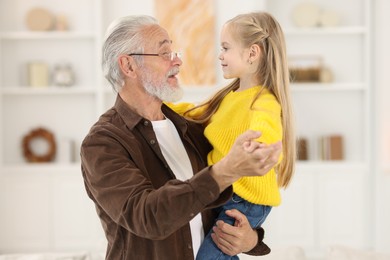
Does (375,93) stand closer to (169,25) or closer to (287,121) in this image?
Result: (169,25)

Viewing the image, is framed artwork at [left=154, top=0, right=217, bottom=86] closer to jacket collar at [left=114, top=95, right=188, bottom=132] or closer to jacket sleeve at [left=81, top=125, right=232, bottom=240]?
jacket collar at [left=114, top=95, right=188, bottom=132]

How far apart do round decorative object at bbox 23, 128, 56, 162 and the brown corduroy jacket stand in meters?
4.37

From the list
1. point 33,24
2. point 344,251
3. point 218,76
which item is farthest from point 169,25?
point 344,251

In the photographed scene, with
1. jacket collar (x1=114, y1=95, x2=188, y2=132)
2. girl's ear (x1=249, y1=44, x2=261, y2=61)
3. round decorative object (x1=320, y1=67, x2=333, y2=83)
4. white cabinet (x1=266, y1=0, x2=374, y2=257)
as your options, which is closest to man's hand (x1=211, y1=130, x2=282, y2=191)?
jacket collar (x1=114, y1=95, x2=188, y2=132)

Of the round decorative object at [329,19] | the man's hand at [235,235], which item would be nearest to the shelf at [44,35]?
the round decorative object at [329,19]

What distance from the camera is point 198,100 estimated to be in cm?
674

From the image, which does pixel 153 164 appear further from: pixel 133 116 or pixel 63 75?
pixel 63 75

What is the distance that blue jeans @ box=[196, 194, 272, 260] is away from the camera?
8.04 feet

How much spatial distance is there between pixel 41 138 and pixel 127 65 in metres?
4.54

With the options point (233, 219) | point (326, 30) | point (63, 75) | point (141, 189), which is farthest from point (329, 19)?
point (141, 189)

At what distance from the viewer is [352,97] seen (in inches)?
270

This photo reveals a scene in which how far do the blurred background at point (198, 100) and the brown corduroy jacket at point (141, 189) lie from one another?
4.14 m

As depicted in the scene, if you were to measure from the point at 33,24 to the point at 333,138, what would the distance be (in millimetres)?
2784

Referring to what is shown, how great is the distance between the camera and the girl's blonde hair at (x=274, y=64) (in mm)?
2576
